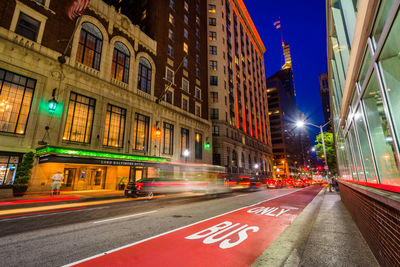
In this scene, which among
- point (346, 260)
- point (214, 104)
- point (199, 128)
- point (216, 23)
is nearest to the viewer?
point (346, 260)

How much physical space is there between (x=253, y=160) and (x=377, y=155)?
5360cm

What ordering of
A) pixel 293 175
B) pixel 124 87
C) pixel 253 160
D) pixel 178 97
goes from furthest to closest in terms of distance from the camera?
pixel 293 175, pixel 253 160, pixel 178 97, pixel 124 87

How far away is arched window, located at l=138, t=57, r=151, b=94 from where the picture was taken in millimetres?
25516

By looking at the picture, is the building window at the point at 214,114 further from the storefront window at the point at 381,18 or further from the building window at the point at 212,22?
the storefront window at the point at 381,18

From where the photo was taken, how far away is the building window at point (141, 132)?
76.6ft

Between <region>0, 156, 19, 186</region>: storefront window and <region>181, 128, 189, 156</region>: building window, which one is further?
<region>181, 128, 189, 156</region>: building window

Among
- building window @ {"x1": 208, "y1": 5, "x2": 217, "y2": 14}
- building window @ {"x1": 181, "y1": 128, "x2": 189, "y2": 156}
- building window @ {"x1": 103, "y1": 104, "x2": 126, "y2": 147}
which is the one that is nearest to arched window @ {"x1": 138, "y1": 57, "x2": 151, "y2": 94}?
building window @ {"x1": 103, "y1": 104, "x2": 126, "y2": 147}

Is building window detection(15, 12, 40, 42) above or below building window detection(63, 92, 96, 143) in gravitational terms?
above

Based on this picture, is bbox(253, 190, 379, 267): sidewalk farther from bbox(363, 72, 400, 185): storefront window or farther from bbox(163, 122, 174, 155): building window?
bbox(163, 122, 174, 155): building window

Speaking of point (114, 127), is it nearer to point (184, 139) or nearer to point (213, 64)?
point (184, 139)

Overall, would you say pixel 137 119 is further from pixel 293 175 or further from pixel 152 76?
pixel 293 175

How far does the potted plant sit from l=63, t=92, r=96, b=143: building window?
3.26 m

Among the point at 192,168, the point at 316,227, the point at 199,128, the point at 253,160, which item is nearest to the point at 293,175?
the point at 253,160

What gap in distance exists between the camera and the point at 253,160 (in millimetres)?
55719
